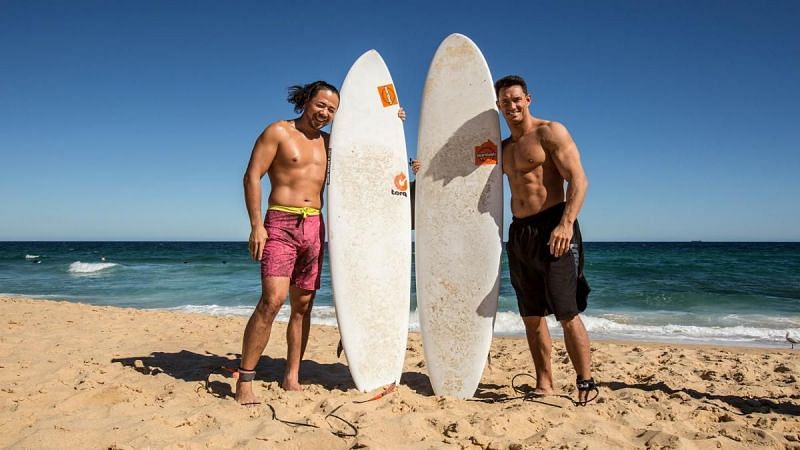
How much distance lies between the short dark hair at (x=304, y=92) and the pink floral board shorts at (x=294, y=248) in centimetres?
71

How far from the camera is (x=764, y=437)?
6.86 ft

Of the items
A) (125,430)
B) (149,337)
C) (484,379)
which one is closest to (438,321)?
(484,379)

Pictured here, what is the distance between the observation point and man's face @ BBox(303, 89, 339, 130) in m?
2.80

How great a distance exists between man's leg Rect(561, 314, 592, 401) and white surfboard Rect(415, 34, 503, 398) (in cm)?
58

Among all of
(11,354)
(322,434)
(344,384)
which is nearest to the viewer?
(322,434)

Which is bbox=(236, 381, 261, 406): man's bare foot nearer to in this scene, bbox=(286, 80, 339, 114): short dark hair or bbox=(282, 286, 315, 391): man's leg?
bbox=(282, 286, 315, 391): man's leg

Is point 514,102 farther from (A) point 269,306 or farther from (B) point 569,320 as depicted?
(A) point 269,306

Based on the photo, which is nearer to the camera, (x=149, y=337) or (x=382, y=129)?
(x=382, y=129)

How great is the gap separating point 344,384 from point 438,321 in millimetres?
737

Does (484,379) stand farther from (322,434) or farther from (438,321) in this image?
(322,434)

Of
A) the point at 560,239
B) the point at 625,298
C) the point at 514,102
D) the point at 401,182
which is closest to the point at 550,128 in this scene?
the point at 514,102

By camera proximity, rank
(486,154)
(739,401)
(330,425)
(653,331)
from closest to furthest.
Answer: (330,425), (739,401), (486,154), (653,331)

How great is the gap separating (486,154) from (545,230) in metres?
0.71

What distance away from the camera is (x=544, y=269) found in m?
2.60
